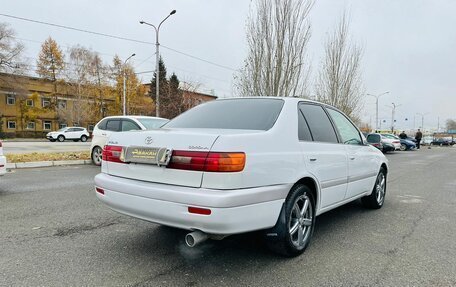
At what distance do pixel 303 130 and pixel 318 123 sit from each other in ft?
1.64

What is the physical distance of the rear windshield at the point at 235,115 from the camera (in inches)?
130

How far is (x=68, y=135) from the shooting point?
120ft

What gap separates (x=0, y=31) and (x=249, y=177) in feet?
154

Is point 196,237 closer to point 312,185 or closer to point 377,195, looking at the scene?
point 312,185

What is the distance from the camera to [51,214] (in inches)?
185

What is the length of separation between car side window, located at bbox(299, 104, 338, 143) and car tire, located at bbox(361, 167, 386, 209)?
70.1 inches

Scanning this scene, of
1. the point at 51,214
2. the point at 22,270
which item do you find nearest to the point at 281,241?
the point at 22,270

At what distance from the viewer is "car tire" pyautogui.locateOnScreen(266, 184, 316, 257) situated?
302cm

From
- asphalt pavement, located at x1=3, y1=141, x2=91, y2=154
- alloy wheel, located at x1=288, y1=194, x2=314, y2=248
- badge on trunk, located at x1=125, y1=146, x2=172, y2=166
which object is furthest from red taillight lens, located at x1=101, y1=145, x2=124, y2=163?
asphalt pavement, located at x1=3, y1=141, x2=91, y2=154

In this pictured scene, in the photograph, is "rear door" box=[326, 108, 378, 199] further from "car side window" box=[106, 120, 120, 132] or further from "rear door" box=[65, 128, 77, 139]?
"rear door" box=[65, 128, 77, 139]

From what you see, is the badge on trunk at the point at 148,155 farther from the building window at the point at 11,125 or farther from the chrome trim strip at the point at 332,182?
the building window at the point at 11,125

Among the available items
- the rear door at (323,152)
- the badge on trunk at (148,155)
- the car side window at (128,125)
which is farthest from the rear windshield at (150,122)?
the badge on trunk at (148,155)

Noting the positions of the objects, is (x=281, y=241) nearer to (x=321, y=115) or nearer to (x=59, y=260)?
(x=321, y=115)

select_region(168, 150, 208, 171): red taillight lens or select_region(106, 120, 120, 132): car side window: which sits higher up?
select_region(106, 120, 120, 132): car side window
